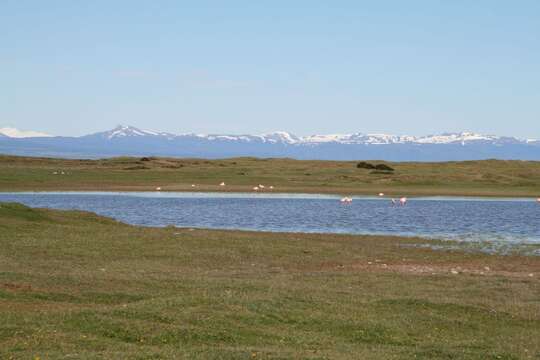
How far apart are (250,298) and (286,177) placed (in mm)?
72658

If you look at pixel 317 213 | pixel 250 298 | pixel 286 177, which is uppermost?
pixel 286 177

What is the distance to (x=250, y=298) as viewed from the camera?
2295 cm

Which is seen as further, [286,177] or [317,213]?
[286,177]

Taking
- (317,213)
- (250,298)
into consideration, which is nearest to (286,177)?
→ (317,213)

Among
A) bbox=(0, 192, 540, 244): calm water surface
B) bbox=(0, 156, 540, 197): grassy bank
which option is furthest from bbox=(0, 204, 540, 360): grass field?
bbox=(0, 156, 540, 197): grassy bank

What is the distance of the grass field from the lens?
18141 millimetres

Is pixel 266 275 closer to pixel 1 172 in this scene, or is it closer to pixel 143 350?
pixel 143 350

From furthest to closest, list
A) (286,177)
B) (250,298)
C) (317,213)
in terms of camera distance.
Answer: (286,177)
(317,213)
(250,298)

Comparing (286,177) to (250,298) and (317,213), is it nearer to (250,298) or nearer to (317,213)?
(317,213)

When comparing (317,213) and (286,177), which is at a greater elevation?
(286,177)

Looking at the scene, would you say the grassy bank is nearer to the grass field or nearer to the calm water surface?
the calm water surface

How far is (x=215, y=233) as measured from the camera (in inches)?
1704

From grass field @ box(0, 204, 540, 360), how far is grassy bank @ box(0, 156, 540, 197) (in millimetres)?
42031

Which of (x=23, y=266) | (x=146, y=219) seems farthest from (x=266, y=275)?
(x=146, y=219)
